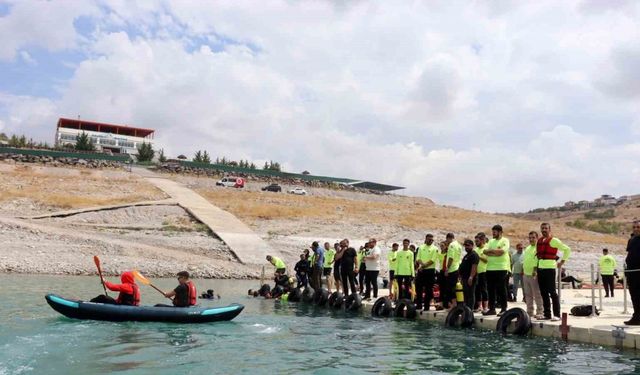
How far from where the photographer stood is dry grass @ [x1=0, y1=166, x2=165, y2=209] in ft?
160

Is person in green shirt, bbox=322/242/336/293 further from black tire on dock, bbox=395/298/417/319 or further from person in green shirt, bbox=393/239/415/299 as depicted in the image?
black tire on dock, bbox=395/298/417/319

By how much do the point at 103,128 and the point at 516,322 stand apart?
107198 millimetres

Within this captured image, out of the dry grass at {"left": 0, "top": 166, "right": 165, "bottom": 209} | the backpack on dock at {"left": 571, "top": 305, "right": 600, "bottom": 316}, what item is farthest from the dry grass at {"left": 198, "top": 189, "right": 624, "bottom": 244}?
the backpack on dock at {"left": 571, "top": 305, "right": 600, "bottom": 316}

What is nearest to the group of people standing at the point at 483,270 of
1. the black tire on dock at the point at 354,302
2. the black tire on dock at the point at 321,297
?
the black tire on dock at the point at 354,302

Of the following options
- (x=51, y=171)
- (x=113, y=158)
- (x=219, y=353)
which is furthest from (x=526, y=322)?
(x=113, y=158)

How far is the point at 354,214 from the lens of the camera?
5722 cm

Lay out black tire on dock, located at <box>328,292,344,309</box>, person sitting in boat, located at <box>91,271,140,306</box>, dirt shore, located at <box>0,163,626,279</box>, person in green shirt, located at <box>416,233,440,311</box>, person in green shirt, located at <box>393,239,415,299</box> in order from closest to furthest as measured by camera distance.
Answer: person sitting in boat, located at <box>91,271,140,306</box>
person in green shirt, located at <box>416,233,440,311</box>
person in green shirt, located at <box>393,239,415,299</box>
black tire on dock, located at <box>328,292,344,309</box>
dirt shore, located at <box>0,163,626,279</box>

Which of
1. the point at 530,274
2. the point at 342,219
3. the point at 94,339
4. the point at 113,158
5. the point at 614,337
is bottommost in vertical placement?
the point at 94,339

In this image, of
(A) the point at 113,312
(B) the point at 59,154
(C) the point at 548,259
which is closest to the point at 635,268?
(C) the point at 548,259

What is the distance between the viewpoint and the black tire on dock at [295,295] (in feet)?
80.2

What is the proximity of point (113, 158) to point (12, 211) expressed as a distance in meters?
32.5

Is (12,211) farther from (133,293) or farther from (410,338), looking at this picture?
(410,338)

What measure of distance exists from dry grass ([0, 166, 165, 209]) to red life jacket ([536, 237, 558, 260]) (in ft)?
135

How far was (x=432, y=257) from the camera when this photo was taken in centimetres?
1756
